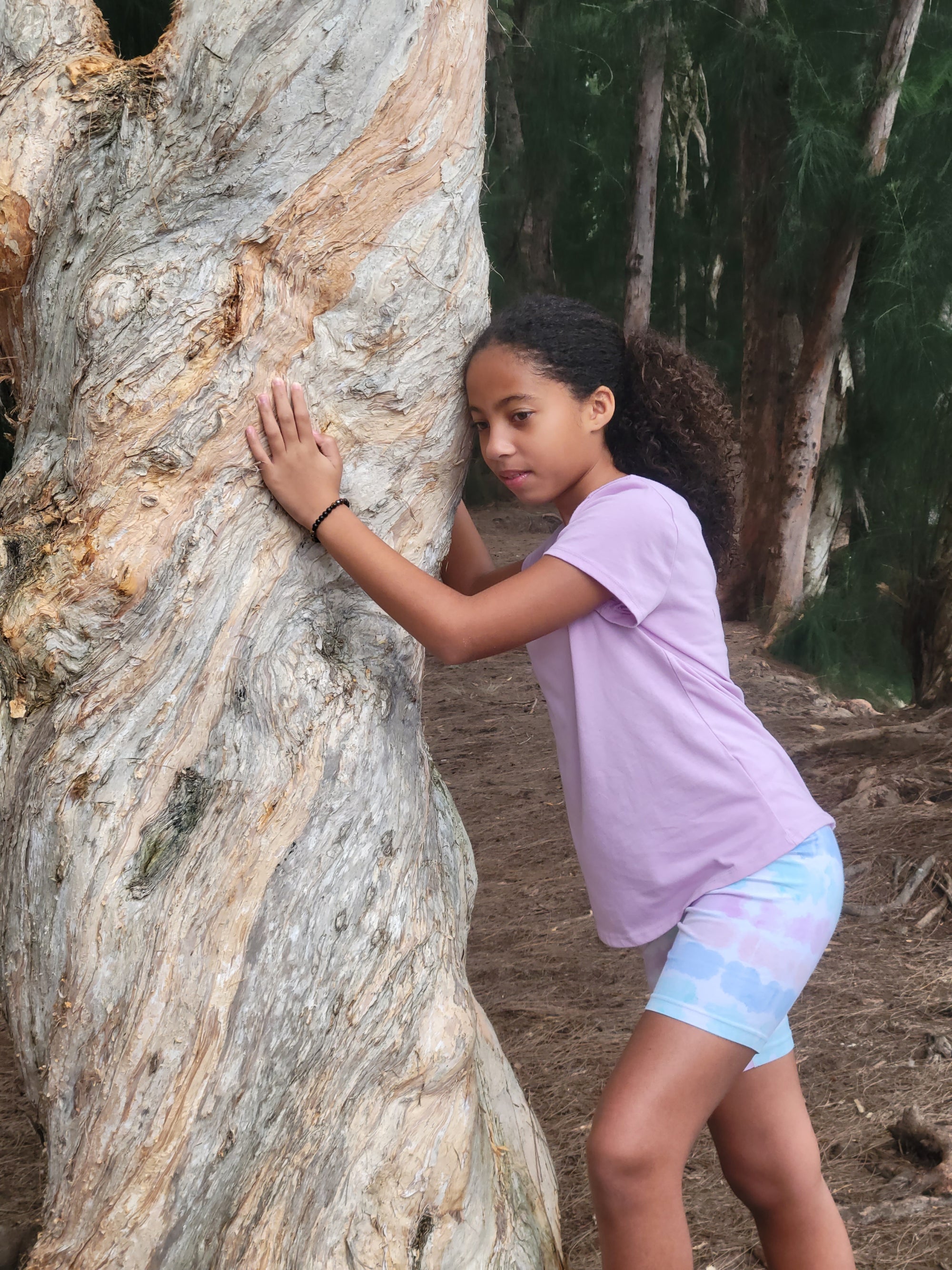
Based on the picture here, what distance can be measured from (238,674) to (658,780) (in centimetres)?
70

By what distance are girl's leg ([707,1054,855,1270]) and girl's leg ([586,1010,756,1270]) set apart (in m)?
0.24

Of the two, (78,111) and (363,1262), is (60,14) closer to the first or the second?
(78,111)

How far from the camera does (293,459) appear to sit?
185 centimetres

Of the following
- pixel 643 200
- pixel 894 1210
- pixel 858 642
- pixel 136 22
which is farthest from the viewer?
pixel 643 200

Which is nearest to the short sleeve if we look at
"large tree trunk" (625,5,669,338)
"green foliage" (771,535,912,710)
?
"green foliage" (771,535,912,710)

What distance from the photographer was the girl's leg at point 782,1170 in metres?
1.84

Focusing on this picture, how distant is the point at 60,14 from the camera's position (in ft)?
7.37

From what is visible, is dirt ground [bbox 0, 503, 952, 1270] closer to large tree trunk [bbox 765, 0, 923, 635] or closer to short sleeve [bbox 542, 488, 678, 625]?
short sleeve [bbox 542, 488, 678, 625]

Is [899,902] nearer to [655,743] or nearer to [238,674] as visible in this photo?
[655,743]

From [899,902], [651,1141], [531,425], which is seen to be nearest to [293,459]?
[531,425]

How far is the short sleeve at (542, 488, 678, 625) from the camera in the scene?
70.4 inches

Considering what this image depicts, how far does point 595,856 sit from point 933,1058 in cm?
161

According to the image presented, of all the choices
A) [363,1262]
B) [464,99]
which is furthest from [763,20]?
[363,1262]

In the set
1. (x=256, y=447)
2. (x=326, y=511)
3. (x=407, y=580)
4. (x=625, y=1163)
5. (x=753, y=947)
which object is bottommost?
(x=625, y=1163)
